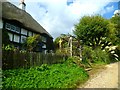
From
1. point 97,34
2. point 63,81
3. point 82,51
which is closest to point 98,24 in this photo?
point 97,34

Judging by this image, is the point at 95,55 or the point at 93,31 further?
the point at 93,31

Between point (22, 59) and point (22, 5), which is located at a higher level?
point (22, 5)

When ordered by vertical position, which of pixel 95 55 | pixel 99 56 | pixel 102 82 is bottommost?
pixel 102 82

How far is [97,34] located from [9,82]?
90.2 ft

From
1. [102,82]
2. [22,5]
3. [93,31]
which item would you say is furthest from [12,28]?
[102,82]

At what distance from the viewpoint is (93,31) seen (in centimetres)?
3578

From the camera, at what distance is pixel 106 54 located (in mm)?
29875

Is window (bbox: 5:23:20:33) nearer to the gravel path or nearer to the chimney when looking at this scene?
the chimney

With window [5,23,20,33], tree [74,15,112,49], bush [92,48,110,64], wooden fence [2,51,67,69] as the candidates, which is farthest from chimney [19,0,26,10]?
wooden fence [2,51,67,69]

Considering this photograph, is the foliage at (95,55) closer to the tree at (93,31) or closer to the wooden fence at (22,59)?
the tree at (93,31)

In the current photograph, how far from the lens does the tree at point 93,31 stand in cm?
3506

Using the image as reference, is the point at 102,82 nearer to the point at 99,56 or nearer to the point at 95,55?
the point at 95,55

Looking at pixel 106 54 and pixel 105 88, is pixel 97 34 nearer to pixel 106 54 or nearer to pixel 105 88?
pixel 106 54

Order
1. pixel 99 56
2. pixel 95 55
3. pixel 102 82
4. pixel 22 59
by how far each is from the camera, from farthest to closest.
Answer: pixel 99 56, pixel 95 55, pixel 22 59, pixel 102 82
